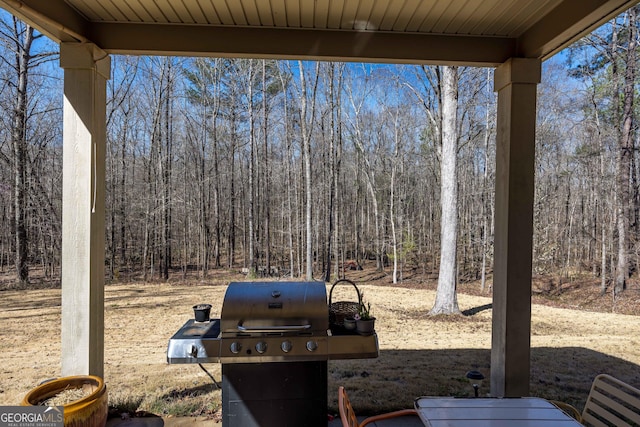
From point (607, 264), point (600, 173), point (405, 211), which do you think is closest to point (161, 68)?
point (405, 211)

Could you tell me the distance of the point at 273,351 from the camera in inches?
80.2

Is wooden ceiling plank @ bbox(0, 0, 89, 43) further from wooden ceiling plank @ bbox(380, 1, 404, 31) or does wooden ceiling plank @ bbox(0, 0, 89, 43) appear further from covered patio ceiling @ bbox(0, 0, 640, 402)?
→ wooden ceiling plank @ bbox(380, 1, 404, 31)

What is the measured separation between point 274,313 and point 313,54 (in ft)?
5.47

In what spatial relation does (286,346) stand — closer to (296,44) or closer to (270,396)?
(270,396)

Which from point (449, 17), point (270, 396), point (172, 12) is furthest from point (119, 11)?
point (270, 396)

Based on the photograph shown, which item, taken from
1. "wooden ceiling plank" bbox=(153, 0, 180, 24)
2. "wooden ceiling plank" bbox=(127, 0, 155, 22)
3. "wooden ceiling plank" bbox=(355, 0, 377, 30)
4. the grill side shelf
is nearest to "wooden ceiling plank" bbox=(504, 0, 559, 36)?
"wooden ceiling plank" bbox=(355, 0, 377, 30)

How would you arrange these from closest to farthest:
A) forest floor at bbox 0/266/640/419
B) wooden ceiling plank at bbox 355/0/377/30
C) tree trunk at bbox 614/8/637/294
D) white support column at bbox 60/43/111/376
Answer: wooden ceiling plank at bbox 355/0/377/30 → white support column at bbox 60/43/111/376 → forest floor at bbox 0/266/640/419 → tree trunk at bbox 614/8/637/294

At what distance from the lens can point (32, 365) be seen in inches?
150

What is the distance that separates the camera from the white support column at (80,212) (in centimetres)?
231

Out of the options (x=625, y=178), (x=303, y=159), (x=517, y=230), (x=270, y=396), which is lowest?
(x=270, y=396)

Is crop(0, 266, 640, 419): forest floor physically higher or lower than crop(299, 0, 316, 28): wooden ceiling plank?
lower

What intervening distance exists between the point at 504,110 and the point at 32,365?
4.90 m

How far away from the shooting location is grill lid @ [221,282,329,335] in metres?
2.06

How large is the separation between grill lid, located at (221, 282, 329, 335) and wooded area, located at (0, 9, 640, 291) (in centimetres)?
687
